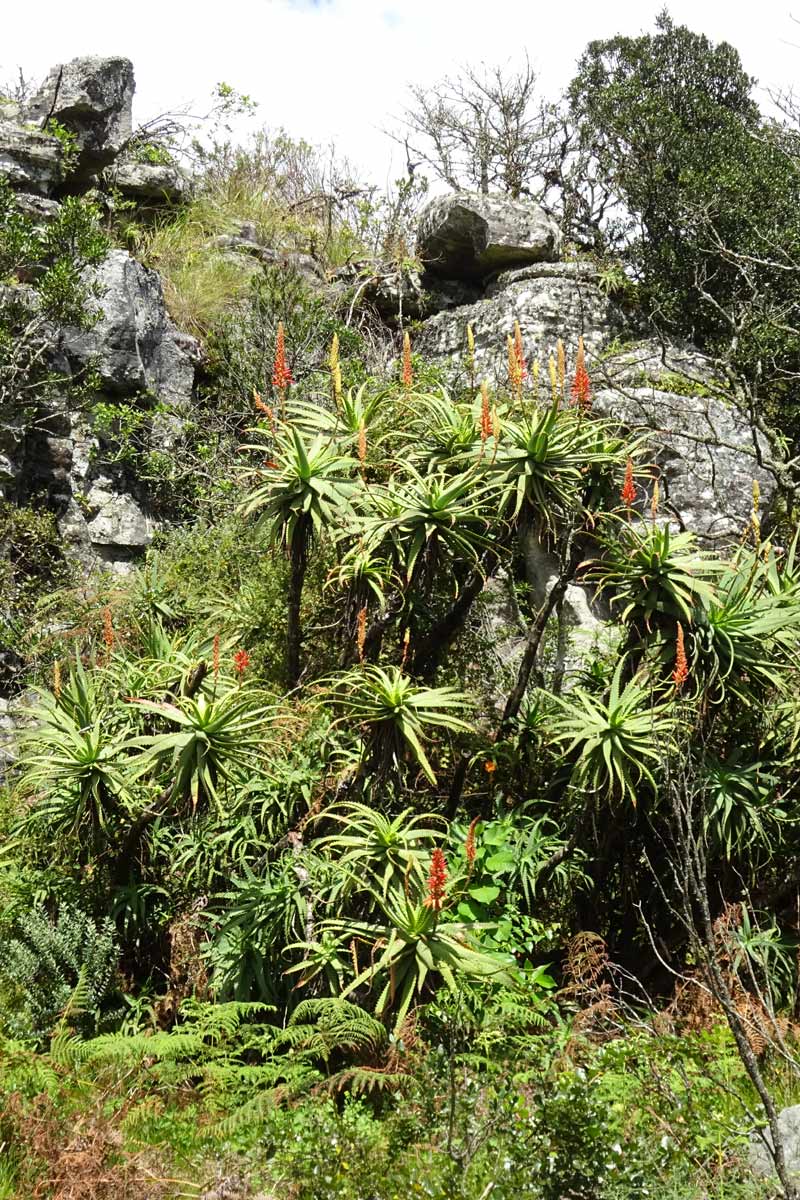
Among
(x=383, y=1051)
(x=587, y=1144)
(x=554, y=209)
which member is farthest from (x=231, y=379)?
(x=587, y=1144)

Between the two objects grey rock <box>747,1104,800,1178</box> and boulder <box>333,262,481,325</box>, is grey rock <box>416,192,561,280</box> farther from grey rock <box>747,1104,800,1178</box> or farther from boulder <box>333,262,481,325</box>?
grey rock <box>747,1104,800,1178</box>

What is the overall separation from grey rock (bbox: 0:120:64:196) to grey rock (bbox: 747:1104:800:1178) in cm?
937

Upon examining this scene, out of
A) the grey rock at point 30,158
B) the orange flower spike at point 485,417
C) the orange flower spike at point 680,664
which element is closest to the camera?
the orange flower spike at point 680,664

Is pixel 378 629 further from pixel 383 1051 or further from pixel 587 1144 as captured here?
pixel 587 1144

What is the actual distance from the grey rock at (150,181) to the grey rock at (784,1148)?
424 inches

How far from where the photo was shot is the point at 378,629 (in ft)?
19.0

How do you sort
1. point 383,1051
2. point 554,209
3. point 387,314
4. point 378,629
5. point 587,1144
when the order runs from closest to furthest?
1. point 587,1144
2. point 383,1051
3. point 378,629
4. point 387,314
5. point 554,209

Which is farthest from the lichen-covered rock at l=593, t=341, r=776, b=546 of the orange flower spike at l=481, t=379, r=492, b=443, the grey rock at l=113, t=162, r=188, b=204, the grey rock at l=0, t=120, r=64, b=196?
the grey rock at l=113, t=162, r=188, b=204

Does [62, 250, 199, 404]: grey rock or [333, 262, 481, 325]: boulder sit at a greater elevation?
[333, 262, 481, 325]: boulder

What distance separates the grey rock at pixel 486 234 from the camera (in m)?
10.5

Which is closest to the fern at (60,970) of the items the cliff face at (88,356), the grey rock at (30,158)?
the cliff face at (88,356)

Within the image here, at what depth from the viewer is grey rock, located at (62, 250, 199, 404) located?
9.21 meters

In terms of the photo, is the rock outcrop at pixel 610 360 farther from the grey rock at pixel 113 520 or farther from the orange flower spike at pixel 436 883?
the orange flower spike at pixel 436 883

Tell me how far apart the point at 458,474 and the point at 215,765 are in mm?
2043
